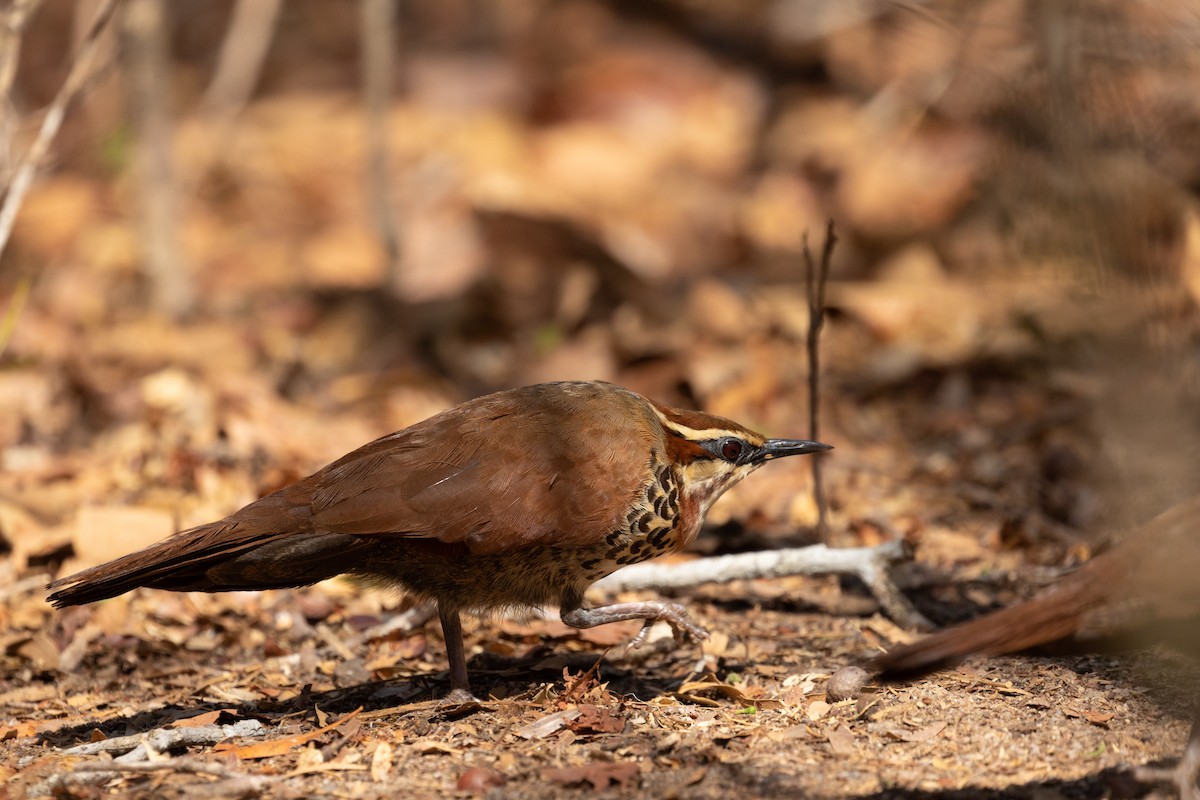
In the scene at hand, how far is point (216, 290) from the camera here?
8.77 metres

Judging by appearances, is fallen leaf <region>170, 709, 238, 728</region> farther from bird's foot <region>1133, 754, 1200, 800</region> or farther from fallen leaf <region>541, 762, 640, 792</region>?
bird's foot <region>1133, 754, 1200, 800</region>

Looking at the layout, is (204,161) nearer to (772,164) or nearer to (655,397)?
(772,164)

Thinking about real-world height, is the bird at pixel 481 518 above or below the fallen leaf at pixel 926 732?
above

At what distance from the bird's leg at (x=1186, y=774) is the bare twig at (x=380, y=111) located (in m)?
6.10

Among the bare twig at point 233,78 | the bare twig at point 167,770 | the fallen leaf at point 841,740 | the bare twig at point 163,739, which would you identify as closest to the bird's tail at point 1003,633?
the fallen leaf at point 841,740

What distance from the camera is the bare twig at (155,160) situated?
7.38 m

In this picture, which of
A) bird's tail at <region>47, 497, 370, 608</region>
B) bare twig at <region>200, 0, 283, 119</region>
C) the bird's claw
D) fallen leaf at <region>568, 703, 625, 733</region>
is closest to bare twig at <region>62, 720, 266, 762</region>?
bird's tail at <region>47, 497, 370, 608</region>

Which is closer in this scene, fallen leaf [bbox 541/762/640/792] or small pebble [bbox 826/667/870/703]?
fallen leaf [bbox 541/762/640/792]

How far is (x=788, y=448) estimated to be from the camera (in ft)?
14.1

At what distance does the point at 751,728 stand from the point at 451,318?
188 inches

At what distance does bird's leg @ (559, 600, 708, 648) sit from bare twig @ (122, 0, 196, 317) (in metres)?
4.63

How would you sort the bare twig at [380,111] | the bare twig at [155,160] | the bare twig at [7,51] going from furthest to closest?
the bare twig at [380,111]
the bare twig at [155,160]
the bare twig at [7,51]

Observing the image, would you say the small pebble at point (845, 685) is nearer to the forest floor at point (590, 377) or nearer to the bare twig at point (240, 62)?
the forest floor at point (590, 377)

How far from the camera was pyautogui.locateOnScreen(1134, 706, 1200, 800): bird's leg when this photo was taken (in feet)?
9.43
